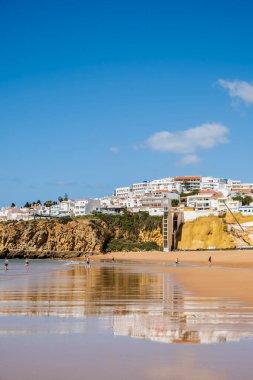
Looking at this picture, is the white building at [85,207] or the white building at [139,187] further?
the white building at [139,187]

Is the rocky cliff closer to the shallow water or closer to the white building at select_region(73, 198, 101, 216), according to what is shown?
the white building at select_region(73, 198, 101, 216)

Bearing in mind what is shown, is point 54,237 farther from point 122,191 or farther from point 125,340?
point 125,340

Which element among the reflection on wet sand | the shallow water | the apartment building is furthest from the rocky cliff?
→ the shallow water

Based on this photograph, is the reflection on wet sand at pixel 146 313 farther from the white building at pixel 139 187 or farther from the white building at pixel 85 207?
the white building at pixel 139 187

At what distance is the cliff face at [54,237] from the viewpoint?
8269cm

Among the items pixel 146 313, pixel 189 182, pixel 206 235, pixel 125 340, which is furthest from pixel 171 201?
pixel 125 340

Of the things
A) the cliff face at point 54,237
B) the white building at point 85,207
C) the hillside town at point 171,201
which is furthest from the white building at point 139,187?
the cliff face at point 54,237

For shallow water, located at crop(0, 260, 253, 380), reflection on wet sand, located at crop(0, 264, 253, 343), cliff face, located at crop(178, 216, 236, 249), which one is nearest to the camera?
shallow water, located at crop(0, 260, 253, 380)

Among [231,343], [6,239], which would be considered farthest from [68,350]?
[6,239]

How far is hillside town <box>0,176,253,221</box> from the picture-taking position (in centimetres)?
8206

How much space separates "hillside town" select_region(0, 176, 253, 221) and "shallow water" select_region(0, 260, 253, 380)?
63.5 m

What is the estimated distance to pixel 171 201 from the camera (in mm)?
89562

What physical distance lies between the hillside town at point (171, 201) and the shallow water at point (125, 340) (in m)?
63.5

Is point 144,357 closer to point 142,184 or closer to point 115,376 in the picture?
point 115,376
